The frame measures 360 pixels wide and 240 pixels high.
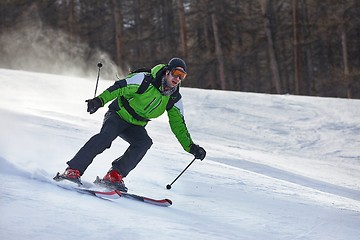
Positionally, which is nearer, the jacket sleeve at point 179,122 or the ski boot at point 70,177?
the ski boot at point 70,177

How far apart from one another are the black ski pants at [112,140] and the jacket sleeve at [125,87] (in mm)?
318

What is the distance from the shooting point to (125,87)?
14.6 feet

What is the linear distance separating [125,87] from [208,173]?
2493 millimetres

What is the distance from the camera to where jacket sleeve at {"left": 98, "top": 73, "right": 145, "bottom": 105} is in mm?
4355

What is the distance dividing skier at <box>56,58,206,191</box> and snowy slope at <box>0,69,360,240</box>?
0.42 m

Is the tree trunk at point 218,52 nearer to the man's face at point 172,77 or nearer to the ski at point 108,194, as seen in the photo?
the man's face at point 172,77

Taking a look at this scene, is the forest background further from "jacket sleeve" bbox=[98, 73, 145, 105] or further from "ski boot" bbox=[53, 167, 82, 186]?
"ski boot" bbox=[53, 167, 82, 186]

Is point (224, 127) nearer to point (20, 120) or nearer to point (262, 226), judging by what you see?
point (20, 120)

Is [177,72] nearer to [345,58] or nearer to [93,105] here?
[93,105]

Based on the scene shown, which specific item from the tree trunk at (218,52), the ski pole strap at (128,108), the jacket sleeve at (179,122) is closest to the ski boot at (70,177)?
the ski pole strap at (128,108)

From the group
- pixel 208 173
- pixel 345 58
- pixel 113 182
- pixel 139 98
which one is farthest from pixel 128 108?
pixel 345 58

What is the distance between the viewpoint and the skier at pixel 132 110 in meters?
4.36

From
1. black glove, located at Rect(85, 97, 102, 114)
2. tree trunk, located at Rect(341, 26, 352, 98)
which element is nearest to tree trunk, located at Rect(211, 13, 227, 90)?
tree trunk, located at Rect(341, 26, 352, 98)

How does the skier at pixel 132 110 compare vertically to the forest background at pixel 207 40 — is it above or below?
above
